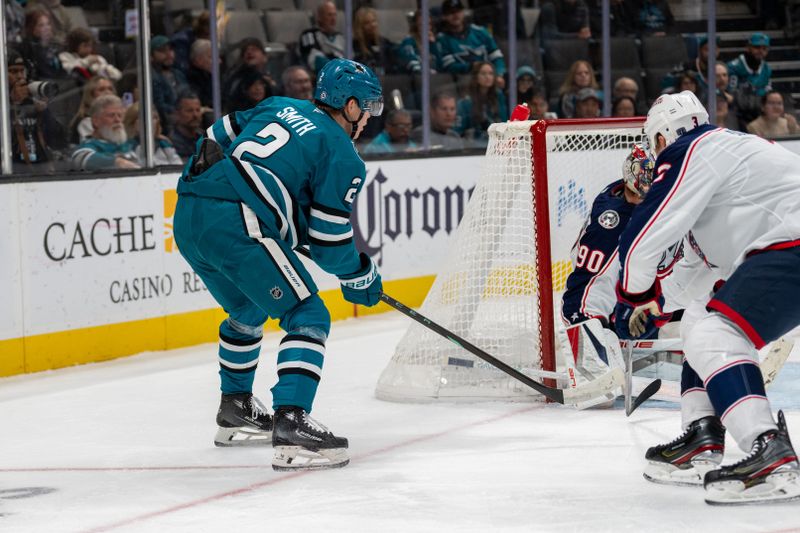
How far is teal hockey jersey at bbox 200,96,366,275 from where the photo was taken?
3631 millimetres

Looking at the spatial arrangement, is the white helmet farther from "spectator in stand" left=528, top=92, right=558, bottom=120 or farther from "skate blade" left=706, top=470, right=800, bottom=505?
"spectator in stand" left=528, top=92, right=558, bottom=120

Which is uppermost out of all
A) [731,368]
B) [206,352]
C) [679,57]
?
[679,57]

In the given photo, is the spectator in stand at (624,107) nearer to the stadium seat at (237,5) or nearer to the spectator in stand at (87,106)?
the stadium seat at (237,5)

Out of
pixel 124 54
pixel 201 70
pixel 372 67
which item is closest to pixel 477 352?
pixel 124 54

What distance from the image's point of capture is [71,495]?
3.46 m

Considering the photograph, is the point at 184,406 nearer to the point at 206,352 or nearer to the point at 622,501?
the point at 206,352

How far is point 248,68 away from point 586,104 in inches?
99.1

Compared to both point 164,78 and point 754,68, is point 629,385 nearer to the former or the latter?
point 164,78

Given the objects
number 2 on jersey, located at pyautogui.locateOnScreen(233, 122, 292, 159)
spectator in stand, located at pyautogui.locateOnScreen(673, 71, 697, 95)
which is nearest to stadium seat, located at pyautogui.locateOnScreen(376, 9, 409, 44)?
spectator in stand, located at pyautogui.locateOnScreen(673, 71, 697, 95)

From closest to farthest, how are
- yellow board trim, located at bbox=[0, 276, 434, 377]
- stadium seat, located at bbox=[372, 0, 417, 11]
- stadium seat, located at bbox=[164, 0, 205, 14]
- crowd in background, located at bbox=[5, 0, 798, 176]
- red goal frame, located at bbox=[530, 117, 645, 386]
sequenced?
1. red goal frame, located at bbox=[530, 117, 645, 386]
2. yellow board trim, located at bbox=[0, 276, 434, 377]
3. crowd in background, located at bbox=[5, 0, 798, 176]
4. stadium seat, located at bbox=[164, 0, 205, 14]
5. stadium seat, located at bbox=[372, 0, 417, 11]

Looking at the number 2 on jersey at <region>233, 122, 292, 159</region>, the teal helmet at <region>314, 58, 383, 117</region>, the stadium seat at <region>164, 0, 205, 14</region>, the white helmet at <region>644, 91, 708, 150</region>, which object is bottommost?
the number 2 on jersey at <region>233, 122, 292, 159</region>

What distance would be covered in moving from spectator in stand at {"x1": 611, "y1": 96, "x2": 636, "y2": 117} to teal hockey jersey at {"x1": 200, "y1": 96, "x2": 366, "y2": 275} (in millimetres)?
5095

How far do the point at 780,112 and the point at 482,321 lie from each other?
15.5 ft

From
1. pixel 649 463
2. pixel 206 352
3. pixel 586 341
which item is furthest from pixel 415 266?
pixel 649 463
